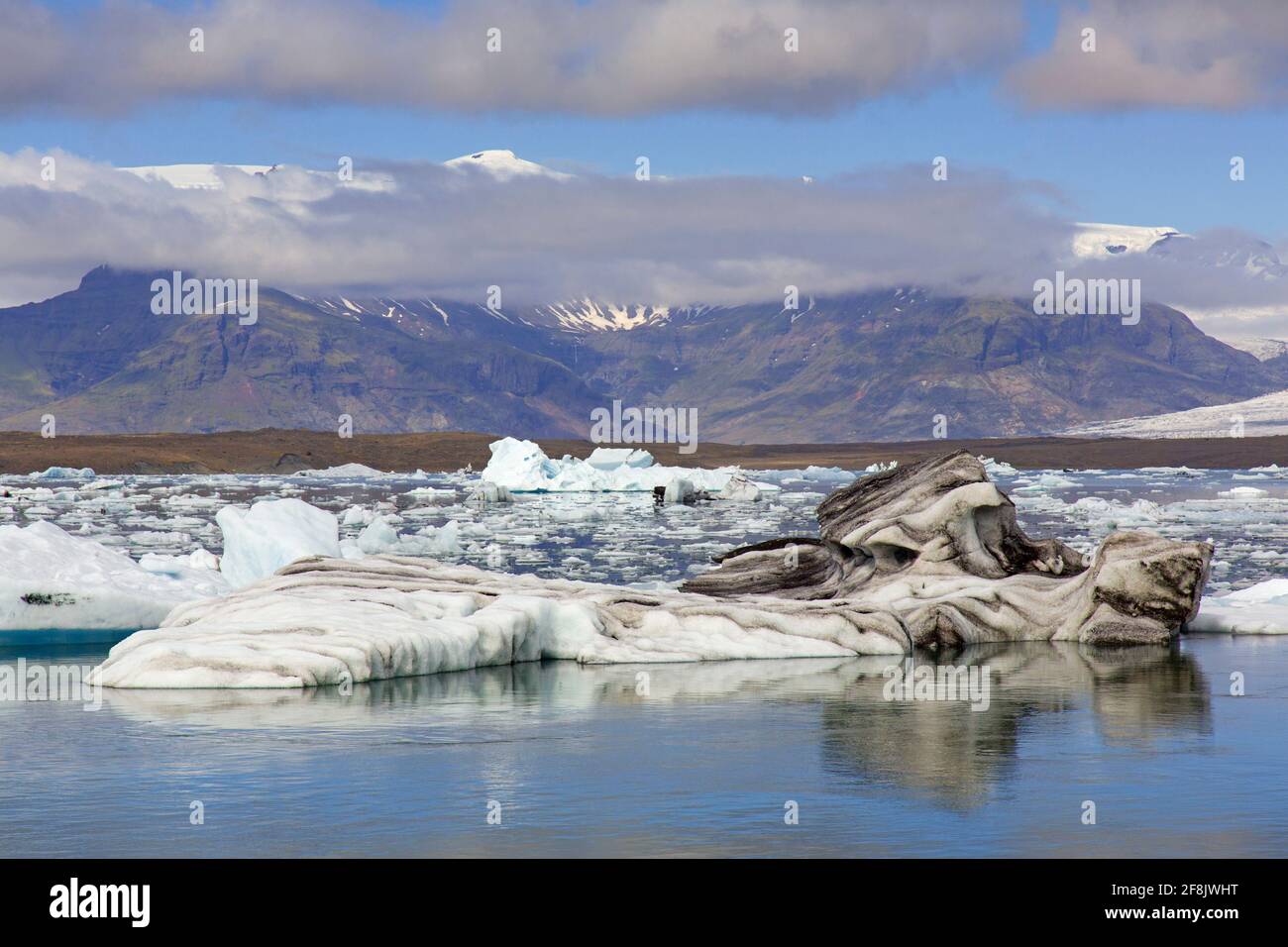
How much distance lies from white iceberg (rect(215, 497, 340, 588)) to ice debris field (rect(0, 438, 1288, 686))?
3cm

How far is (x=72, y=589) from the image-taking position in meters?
17.6

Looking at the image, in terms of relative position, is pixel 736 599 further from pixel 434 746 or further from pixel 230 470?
pixel 230 470

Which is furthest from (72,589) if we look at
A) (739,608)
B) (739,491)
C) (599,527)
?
(739,491)

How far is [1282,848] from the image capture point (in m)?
7.37

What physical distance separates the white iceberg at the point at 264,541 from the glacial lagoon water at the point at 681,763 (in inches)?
264

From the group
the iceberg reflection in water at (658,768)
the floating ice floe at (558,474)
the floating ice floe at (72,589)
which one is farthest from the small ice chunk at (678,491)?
the iceberg reflection in water at (658,768)

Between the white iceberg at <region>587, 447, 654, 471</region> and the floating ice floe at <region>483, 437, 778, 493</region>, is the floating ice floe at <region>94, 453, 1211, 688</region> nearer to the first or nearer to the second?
the floating ice floe at <region>483, 437, 778, 493</region>

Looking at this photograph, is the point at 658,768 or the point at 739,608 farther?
the point at 739,608

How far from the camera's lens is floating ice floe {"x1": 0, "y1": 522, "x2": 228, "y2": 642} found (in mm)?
17375

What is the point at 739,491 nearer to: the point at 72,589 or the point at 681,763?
the point at 72,589

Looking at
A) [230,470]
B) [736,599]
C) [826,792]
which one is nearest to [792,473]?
[230,470]

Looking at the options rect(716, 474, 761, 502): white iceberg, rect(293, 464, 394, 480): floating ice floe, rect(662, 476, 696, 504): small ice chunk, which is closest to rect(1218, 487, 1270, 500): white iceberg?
rect(716, 474, 761, 502): white iceberg

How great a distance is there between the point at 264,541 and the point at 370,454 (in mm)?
145948

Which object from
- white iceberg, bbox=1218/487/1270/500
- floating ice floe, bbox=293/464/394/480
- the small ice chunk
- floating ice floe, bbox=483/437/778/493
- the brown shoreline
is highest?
the brown shoreline
